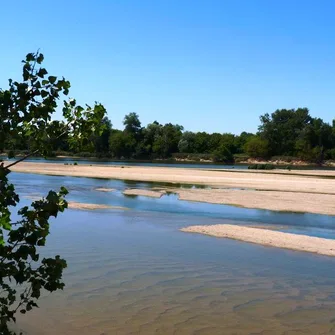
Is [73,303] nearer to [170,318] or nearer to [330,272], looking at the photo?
[170,318]

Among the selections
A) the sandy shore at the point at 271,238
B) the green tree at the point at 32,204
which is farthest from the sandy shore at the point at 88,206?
the green tree at the point at 32,204

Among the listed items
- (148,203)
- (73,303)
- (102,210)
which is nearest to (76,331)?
(73,303)

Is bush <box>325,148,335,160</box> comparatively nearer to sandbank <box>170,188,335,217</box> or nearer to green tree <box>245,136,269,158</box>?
green tree <box>245,136,269,158</box>

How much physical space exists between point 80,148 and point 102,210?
1922 centimetres

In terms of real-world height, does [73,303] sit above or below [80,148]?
below

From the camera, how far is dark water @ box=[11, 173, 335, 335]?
8141mm

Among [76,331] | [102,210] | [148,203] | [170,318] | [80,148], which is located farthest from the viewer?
[148,203]

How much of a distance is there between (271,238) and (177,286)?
22.9 ft

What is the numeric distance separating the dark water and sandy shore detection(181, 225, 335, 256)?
70cm

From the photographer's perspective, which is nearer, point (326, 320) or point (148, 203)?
point (326, 320)

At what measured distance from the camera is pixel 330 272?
12211mm

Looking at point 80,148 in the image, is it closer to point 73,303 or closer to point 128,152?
point 73,303

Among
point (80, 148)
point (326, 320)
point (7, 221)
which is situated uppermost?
point (80, 148)

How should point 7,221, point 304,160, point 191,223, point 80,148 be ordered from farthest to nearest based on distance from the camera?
point 304,160, point 191,223, point 80,148, point 7,221
